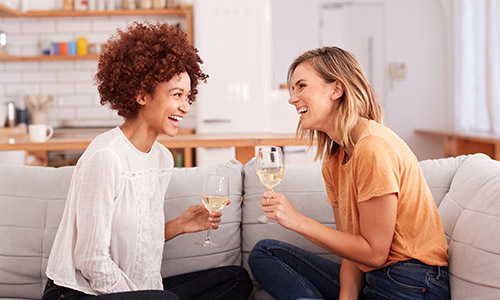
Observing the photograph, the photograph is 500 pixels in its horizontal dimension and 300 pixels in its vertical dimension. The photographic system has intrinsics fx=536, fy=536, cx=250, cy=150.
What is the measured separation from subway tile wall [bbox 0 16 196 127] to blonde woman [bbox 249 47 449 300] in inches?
155

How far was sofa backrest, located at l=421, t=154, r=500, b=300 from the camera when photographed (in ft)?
4.97

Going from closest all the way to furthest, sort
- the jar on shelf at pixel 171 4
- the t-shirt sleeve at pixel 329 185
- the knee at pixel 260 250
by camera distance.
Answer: the t-shirt sleeve at pixel 329 185 < the knee at pixel 260 250 < the jar on shelf at pixel 171 4

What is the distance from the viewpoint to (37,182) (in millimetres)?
2141

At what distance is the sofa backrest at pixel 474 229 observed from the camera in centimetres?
151

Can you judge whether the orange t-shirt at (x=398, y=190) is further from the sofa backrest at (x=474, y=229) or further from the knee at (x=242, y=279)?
→ the knee at (x=242, y=279)

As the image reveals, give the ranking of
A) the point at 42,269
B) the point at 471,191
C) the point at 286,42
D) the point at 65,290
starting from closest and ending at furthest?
the point at 65,290, the point at 471,191, the point at 42,269, the point at 286,42

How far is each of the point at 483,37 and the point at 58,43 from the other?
13.8ft

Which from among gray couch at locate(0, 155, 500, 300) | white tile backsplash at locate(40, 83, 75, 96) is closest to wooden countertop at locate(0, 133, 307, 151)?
gray couch at locate(0, 155, 500, 300)

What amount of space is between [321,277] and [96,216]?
844 mm

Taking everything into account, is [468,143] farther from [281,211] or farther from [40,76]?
[40,76]

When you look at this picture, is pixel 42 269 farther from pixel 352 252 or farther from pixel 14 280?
pixel 352 252

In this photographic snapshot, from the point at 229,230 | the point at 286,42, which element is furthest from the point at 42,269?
the point at 286,42

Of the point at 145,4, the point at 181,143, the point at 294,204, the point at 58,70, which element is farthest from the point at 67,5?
the point at 294,204

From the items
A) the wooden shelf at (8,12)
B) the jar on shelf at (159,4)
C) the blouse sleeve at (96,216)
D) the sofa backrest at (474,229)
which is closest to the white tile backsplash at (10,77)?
the wooden shelf at (8,12)
